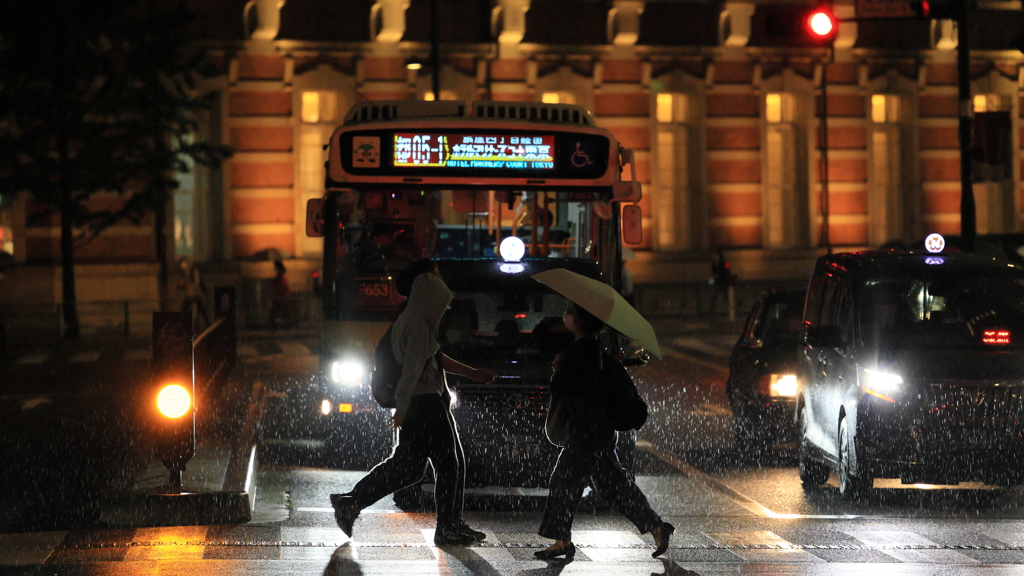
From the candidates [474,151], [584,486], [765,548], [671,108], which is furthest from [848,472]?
[671,108]

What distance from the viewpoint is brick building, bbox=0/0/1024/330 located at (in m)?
34.4

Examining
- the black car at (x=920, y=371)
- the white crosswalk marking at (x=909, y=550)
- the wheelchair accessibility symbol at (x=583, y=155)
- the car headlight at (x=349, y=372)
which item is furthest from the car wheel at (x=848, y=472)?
the car headlight at (x=349, y=372)

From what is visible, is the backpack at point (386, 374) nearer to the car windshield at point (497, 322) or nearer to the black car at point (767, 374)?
the car windshield at point (497, 322)

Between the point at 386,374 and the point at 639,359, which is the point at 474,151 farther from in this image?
the point at 386,374

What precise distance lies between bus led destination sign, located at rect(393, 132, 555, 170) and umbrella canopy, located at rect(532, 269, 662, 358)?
16.5 ft

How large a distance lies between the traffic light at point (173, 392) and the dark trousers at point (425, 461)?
1.56m

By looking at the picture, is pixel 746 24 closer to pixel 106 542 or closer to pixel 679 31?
pixel 679 31

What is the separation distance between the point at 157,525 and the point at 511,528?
229 centimetres

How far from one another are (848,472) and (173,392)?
4845mm

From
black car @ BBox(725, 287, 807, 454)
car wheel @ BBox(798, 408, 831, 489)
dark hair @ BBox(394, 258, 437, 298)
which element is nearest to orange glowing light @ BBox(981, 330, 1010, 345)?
car wheel @ BBox(798, 408, 831, 489)

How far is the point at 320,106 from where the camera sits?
116 feet

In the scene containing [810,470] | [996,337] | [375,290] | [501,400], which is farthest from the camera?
[375,290]

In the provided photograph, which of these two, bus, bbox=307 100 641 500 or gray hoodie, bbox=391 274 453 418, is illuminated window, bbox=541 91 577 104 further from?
gray hoodie, bbox=391 274 453 418

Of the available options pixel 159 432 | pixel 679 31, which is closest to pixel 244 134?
pixel 679 31
